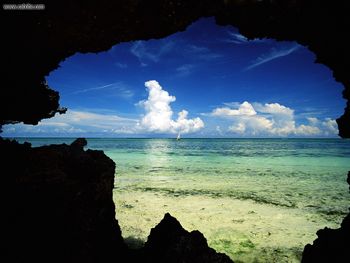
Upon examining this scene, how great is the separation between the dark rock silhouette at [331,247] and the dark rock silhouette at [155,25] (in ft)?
7.24

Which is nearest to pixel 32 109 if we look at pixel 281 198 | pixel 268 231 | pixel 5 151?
pixel 5 151

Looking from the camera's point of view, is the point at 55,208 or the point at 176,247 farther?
the point at 176,247

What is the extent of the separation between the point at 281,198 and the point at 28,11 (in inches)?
610

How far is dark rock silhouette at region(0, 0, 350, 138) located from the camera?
480 cm

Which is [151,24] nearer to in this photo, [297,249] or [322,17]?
[322,17]

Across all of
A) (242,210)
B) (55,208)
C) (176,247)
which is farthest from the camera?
(242,210)

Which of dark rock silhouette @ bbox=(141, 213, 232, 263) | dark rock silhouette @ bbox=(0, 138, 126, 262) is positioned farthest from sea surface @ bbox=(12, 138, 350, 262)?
dark rock silhouette @ bbox=(0, 138, 126, 262)

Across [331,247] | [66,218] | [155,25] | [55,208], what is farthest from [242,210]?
[155,25]

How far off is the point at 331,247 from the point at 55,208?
19.1 ft

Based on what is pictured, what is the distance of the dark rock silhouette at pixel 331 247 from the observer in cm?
527

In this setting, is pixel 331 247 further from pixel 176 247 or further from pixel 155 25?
pixel 155 25

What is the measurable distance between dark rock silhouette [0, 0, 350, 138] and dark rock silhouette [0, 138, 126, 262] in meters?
2.37

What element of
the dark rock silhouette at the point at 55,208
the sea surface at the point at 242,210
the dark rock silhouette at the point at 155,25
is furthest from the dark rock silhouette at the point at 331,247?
the dark rock silhouette at the point at 55,208

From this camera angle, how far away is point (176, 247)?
5719 millimetres
